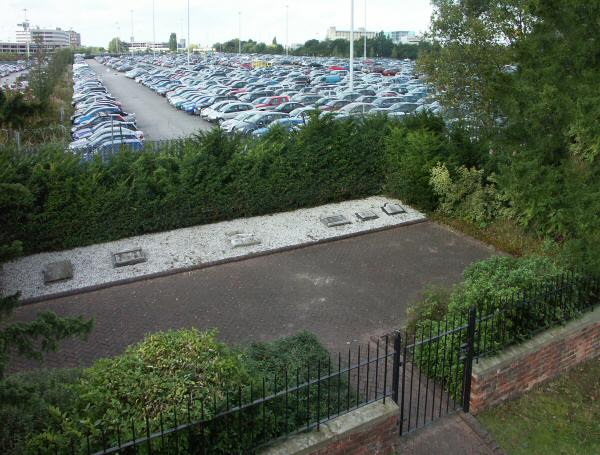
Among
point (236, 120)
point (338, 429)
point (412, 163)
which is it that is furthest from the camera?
point (236, 120)

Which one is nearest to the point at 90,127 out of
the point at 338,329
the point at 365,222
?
the point at 365,222

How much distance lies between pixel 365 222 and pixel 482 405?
328 inches

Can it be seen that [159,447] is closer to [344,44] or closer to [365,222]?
[365,222]

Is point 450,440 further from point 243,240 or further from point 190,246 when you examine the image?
point 190,246

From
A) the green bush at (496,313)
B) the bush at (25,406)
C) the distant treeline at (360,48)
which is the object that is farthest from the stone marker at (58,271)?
the distant treeline at (360,48)

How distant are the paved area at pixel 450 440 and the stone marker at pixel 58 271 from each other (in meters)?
8.03

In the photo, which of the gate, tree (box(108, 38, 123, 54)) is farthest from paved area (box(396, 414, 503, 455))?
tree (box(108, 38, 123, 54))

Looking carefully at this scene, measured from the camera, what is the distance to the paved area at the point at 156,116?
1164 inches

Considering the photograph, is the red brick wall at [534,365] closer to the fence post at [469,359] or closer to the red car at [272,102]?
the fence post at [469,359]

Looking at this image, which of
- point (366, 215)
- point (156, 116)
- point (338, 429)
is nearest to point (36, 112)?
point (338, 429)

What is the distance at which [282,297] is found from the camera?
1088 centimetres

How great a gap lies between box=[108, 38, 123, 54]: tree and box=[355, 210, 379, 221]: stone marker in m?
152

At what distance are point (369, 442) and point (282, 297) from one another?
5096 mm

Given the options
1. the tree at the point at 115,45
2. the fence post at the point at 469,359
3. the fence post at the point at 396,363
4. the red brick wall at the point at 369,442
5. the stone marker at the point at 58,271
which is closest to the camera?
the red brick wall at the point at 369,442
